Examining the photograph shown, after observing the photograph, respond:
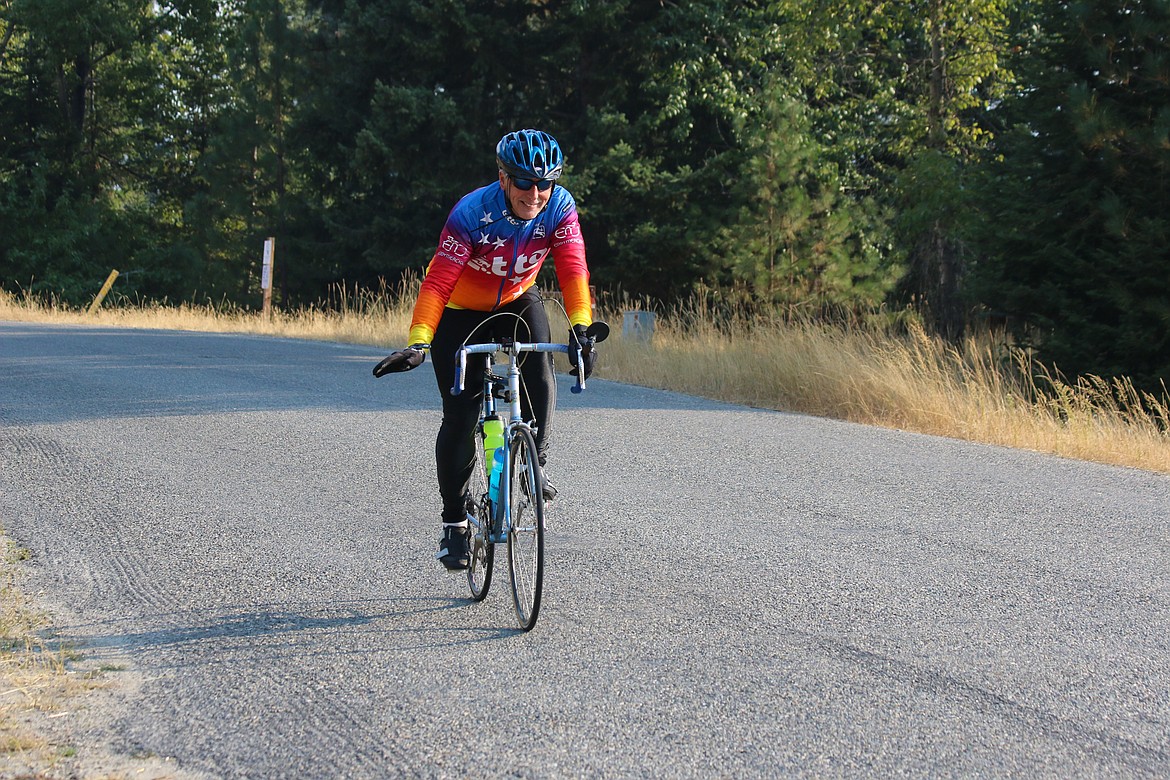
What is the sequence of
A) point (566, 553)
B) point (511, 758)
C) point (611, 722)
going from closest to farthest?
point (511, 758)
point (611, 722)
point (566, 553)

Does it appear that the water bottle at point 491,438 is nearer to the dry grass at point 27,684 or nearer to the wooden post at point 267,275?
the dry grass at point 27,684

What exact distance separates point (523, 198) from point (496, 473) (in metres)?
1.12

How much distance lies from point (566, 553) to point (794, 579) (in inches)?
45.5

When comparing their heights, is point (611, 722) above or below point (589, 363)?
below

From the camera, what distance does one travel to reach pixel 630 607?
16.3 ft

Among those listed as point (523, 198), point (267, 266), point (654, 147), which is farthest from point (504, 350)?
point (654, 147)

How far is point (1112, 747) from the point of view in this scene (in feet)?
11.5

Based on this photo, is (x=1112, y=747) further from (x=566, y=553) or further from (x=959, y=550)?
(x=566, y=553)

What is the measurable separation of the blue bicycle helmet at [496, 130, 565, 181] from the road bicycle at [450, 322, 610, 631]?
647 millimetres

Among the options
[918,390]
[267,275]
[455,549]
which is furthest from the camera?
[267,275]

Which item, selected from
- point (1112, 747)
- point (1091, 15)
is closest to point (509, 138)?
point (1112, 747)

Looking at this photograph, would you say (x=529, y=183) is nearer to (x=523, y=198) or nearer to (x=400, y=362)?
(x=523, y=198)

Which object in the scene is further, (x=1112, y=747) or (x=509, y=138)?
(x=509, y=138)

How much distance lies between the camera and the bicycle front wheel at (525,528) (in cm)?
455
